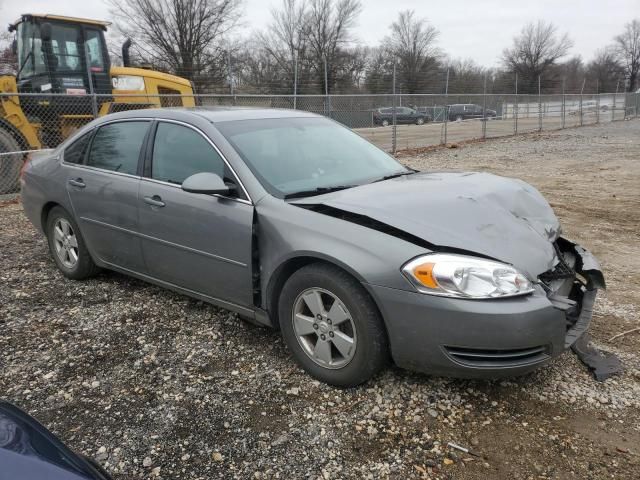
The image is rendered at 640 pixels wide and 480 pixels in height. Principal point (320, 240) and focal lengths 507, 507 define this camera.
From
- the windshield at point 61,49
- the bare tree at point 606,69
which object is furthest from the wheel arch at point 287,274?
the bare tree at point 606,69

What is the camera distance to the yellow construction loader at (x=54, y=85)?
941cm

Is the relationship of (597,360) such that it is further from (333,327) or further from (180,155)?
(180,155)

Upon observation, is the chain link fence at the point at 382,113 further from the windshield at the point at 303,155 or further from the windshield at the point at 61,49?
the windshield at the point at 303,155

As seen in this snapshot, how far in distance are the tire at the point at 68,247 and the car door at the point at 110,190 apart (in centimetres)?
16

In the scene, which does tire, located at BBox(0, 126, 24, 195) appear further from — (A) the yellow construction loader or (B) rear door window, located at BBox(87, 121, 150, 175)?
(B) rear door window, located at BBox(87, 121, 150, 175)

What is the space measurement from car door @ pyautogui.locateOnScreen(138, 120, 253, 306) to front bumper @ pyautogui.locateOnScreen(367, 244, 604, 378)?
1000 mm

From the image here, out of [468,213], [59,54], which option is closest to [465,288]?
[468,213]

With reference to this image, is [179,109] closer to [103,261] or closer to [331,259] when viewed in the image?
[103,261]

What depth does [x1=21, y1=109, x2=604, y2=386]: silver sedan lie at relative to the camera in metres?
2.43

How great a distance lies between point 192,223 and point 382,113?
18655 millimetres

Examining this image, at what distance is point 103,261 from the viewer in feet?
13.9

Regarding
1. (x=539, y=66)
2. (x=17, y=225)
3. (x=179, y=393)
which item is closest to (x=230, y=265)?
(x=179, y=393)

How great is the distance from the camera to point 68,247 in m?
4.56

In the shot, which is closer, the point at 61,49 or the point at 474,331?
the point at 474,331
